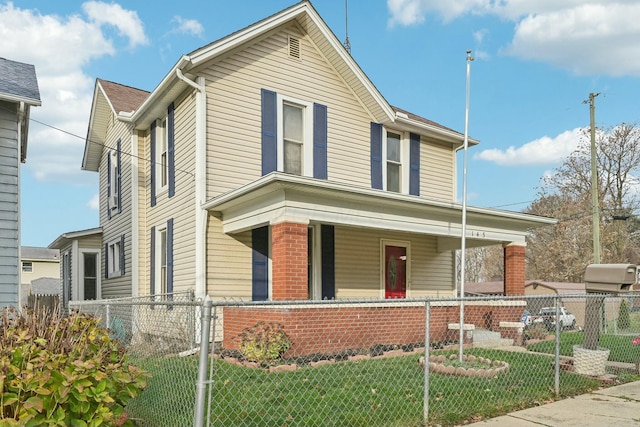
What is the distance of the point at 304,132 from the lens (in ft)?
41.8

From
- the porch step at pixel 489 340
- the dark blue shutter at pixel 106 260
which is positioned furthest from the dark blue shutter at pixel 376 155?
the dark blue shutter at pixel 106 260

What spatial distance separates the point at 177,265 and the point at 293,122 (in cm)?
436

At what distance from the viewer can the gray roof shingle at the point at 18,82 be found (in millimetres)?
9453

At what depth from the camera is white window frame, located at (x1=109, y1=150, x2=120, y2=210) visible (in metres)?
16.3

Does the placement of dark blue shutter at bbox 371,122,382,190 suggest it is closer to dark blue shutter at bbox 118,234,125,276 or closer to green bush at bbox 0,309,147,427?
dark blue shutter at bbox 118,234,125,276

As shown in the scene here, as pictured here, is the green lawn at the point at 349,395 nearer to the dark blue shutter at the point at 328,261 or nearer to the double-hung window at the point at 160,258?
the dark blue shutter at the point at 328,261

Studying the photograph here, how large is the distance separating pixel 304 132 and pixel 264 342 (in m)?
5.85

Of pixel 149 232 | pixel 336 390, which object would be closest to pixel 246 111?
pixel 149 232

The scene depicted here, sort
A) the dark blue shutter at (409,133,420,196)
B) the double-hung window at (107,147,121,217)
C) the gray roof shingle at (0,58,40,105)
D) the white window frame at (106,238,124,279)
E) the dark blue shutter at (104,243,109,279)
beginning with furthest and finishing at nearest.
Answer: the dark blue shutter at (104,243,109,279) → the double-hung window at (107,147,121,217) → the white window frame at (106,238,124,279) → the dark blue shutter at (409,133,420,196) → the gray roof shingle at (0,58,40,105)

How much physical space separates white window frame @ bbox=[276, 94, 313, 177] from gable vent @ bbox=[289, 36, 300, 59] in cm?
113

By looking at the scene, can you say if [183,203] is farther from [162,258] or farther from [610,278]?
[610,278]

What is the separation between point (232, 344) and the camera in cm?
977

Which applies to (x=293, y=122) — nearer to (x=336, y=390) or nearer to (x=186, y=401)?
(x=336, y=390)

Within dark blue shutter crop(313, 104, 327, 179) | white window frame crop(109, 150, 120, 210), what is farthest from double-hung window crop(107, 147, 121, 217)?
dark blue shutter crop(313, 104, 327, 179)
